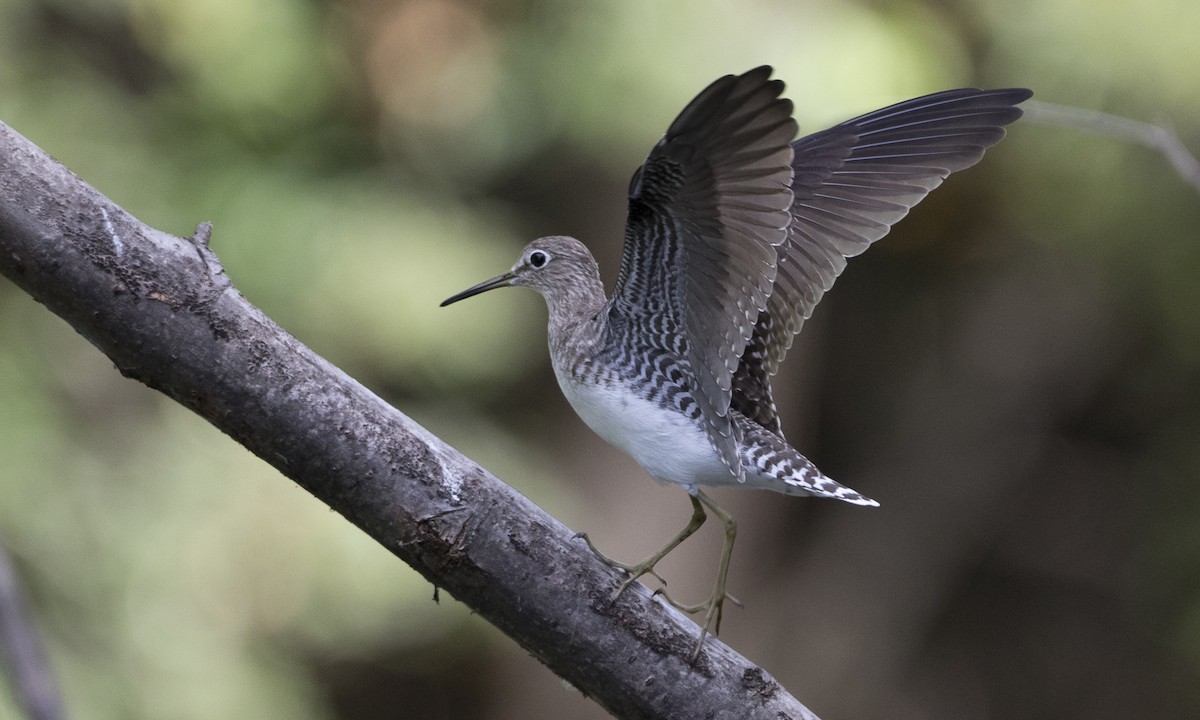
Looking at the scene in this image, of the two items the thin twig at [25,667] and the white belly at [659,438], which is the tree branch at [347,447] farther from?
the thin twig at [25,667]

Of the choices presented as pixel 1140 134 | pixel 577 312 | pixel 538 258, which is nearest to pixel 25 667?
pixel 1140 134

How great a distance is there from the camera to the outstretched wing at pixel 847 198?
2.84 m

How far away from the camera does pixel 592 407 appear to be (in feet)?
9.18

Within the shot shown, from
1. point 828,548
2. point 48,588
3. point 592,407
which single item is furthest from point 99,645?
point 828,548

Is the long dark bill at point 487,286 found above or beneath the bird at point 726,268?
beneath

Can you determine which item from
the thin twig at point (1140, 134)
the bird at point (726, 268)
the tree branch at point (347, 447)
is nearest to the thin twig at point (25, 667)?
the tree branch at point (347, 447)

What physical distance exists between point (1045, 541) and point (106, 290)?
625 centimetres

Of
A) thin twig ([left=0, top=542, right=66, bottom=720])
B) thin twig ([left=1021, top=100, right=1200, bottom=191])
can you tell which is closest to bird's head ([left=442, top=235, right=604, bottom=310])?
thin twig ([left=1021, top=100, right=1200, bottom=191])

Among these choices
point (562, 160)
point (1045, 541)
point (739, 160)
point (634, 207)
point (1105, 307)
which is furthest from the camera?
point (1045, 541)

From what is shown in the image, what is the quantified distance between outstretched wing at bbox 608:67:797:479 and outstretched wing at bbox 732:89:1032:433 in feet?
0.91

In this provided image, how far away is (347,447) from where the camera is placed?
2109 millimetres

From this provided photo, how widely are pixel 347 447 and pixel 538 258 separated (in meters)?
1.29

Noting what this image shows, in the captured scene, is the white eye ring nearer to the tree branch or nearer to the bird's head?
the bird's head

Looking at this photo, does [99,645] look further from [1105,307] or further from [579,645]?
[1105,307]
